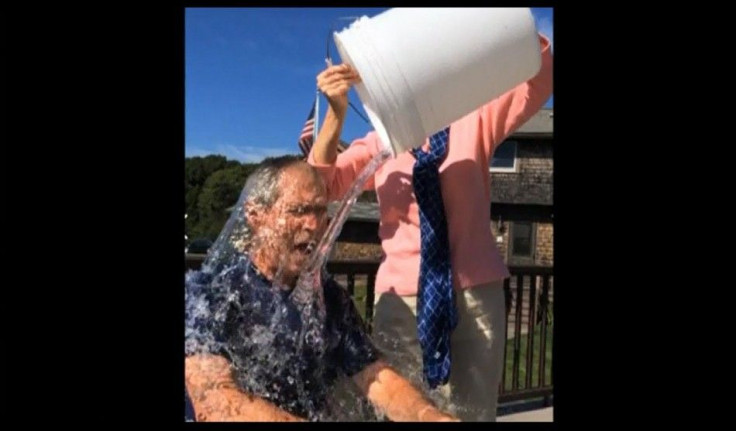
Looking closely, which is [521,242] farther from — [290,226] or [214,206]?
[290,226]

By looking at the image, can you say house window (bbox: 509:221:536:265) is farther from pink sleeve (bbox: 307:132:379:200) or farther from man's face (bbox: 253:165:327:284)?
man's face (bbox: 253:165:327:284)

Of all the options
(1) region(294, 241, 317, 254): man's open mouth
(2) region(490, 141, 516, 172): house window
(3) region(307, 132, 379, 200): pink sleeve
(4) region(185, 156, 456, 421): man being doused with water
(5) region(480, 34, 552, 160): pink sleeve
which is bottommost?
(4) region(185, 156, 456, 421): man being doused with water

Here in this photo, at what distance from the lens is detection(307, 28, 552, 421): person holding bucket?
139 centimetres

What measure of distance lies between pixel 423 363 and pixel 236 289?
44 centimetres

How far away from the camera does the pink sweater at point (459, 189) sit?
4.59 ft

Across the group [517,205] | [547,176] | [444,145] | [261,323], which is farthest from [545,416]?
[547,176]

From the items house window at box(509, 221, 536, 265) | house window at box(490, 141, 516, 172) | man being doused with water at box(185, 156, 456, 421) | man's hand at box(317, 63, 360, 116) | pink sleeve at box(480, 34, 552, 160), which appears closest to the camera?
man being doused with water at box(185, 156, 456, 421)

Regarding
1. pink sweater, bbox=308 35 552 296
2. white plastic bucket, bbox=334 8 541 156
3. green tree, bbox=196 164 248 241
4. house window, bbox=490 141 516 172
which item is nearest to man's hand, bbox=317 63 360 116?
white plastic bucket, bbox=334 8 541 156

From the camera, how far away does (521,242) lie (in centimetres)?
462

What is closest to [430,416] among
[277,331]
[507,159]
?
[277,331]

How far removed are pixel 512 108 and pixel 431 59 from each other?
1.08 ft

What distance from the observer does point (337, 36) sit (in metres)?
1.19

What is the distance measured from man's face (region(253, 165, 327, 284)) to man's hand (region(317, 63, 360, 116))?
0.15 m
